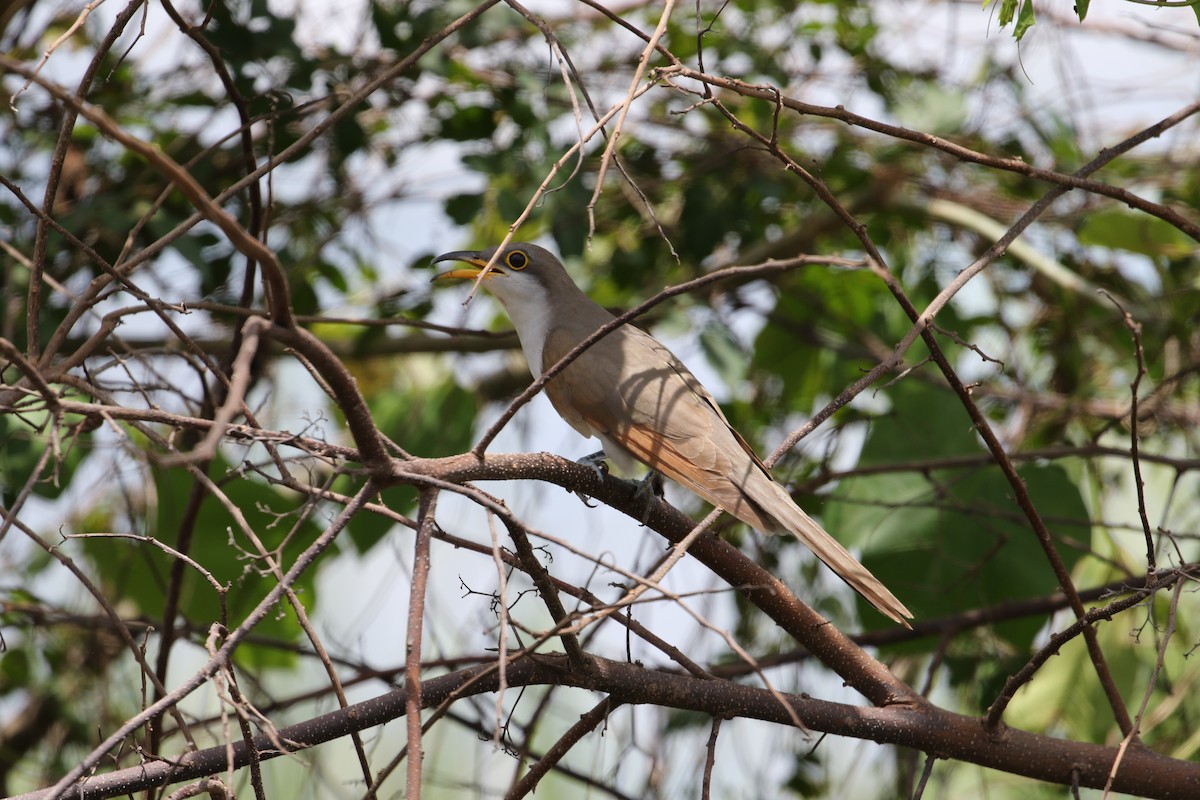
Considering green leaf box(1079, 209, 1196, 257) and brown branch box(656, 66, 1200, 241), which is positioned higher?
green leaf box(1079, 209, 1196, 257)

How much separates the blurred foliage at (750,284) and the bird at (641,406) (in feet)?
0.74

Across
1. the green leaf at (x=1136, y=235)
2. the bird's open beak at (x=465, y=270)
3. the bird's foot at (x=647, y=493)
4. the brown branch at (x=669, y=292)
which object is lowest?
the brown branch at (x=669, y=292)

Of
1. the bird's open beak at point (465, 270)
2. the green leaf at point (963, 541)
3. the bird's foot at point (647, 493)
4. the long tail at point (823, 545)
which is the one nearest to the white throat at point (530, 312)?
the bird's open beak at point (465, 270)

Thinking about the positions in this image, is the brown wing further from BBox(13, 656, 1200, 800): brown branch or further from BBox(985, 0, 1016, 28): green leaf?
BBox(985, 0, 1016, 28): green leaf

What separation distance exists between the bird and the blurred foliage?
226 mm

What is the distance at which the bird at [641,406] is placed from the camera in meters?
2.80

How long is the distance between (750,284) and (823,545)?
2.65 m

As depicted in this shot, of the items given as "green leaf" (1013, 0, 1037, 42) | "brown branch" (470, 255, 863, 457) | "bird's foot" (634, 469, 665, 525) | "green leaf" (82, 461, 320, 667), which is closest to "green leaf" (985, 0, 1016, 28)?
"green leaf" (1013, 0, 1037, 42)

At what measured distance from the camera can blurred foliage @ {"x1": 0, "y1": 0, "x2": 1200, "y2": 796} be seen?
3.83 m

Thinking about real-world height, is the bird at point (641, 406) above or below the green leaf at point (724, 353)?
below

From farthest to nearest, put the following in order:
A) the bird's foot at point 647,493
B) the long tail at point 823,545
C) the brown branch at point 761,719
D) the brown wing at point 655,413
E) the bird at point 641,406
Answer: the brown wing at point 655,413 < the bird at point 641,406 < the long tail at point 823,545 < the bird's foot at point 647,493 < the brown branch at point 761,719

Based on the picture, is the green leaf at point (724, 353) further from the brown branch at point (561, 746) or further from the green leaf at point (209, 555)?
the brown branch at point (561, 746)

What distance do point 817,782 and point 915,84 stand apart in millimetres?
3083

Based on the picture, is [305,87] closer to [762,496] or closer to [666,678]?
[762,496]
